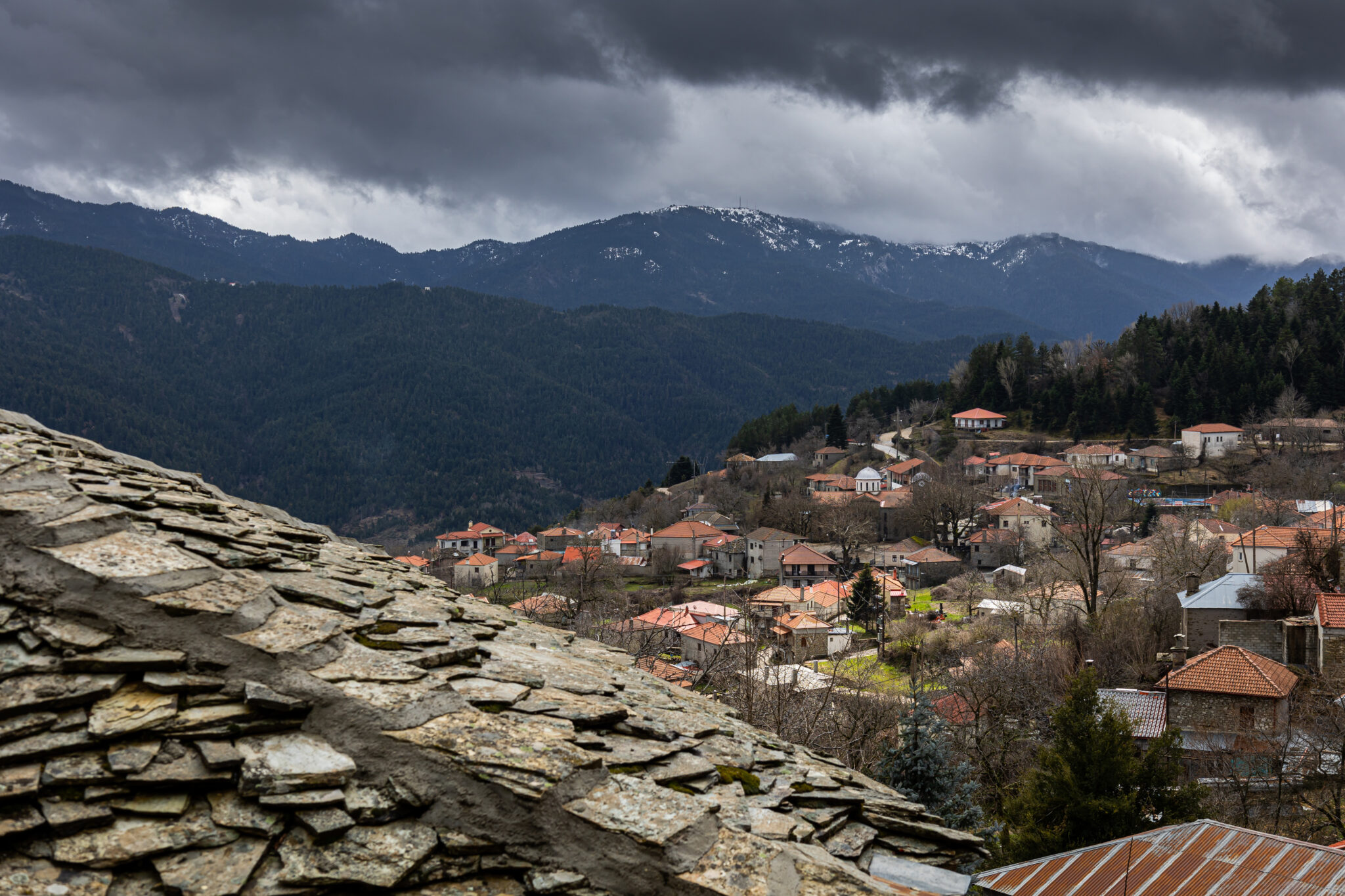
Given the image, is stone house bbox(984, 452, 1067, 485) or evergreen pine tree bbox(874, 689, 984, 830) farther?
stone house bbox(984, 452, 1067, 485)

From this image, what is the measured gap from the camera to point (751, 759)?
18.2 feet

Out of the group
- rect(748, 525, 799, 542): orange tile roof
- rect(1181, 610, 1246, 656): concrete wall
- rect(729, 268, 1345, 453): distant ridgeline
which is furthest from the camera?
rect(729, 268, 1345, 453): distant ridgeline

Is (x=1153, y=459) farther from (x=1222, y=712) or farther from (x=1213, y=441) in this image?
(x=1222, y=712)

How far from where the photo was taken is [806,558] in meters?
69.8

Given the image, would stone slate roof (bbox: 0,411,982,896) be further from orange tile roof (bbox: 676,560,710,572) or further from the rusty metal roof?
orange tile roof (bbox: 676,560,710,572)

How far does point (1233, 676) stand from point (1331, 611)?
187 inches

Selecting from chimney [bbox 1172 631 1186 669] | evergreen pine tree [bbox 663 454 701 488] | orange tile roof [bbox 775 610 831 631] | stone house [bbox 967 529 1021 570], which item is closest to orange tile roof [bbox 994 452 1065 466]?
stone house [bbox 967 529 1021 570]

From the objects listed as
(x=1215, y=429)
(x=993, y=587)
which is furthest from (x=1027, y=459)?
(x=993, y=587)

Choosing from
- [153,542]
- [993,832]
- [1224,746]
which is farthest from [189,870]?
[1224,746]

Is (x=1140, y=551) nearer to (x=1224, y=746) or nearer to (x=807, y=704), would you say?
(x=1224, y=746)

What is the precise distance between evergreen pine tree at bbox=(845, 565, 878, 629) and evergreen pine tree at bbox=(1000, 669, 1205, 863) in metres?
34.6

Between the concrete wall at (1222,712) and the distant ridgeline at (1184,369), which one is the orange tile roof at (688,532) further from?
the concrete wall at (1222,712)

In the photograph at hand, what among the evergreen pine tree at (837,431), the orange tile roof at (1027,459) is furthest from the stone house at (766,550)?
the evergreen pine tree at (837,431)

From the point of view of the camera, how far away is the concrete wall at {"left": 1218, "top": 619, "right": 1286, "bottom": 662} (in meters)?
29.5
